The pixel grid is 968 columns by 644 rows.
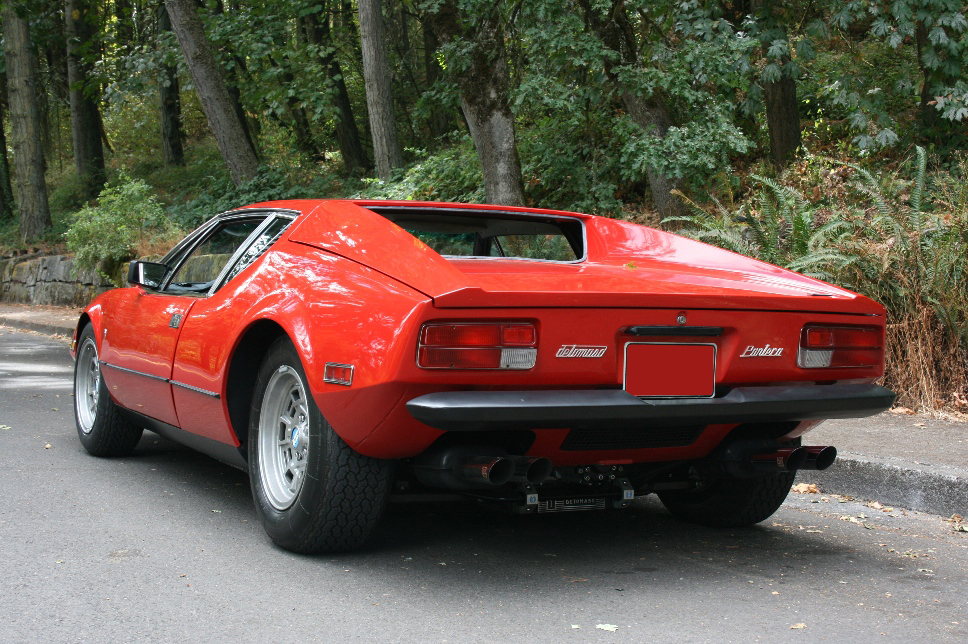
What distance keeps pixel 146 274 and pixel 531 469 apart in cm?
264

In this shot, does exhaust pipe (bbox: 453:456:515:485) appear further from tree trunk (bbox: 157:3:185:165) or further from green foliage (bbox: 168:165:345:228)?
tree trunk (bbox: 157:3:185:165)

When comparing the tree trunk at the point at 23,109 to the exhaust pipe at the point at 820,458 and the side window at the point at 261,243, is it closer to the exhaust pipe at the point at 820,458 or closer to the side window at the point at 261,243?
the side window at the point at 261,243

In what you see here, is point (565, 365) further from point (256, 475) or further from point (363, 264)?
point (256, 475)

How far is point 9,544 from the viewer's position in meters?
3.80

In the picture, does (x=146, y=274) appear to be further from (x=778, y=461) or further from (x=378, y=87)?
(x=378, y=87)

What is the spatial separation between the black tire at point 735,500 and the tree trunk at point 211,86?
14.1 m

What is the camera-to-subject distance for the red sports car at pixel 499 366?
313cm

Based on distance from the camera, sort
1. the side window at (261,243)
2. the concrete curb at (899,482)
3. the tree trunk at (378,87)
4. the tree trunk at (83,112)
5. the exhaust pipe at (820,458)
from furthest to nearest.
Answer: the tree trunk at (83,112), the tree trunk at (378,87), the concrete curb at (899,482), the side window at (261,243), the exhaust pipe at (820,458)

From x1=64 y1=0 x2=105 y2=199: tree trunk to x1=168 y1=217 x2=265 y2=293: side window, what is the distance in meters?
22.0

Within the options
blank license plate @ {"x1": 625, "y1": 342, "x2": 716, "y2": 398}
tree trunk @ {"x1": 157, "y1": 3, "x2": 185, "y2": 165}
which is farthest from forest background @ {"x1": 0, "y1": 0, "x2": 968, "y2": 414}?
blank license plate @ {"x1": 625, "y1": 342, "x2": 716, "y2": 398}

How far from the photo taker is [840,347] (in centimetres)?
370

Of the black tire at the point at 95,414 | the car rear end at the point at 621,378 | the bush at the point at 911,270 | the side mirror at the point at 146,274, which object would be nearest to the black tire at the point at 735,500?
the car rear end at the point at 621,378

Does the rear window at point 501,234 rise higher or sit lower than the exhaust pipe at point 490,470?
higher

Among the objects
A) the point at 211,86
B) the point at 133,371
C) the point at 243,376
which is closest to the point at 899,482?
the point at 243,376
